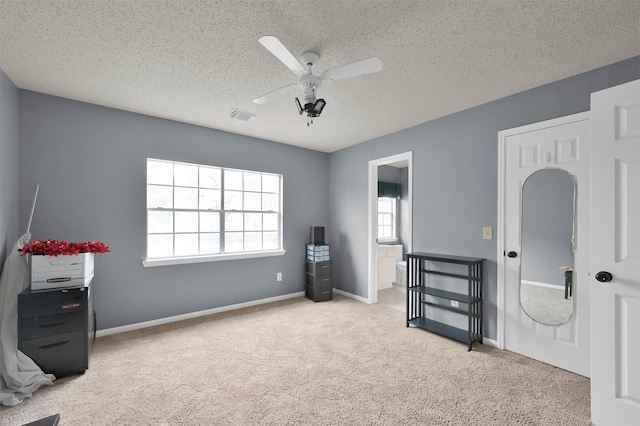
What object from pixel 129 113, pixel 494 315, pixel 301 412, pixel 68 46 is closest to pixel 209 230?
pixel 129 113

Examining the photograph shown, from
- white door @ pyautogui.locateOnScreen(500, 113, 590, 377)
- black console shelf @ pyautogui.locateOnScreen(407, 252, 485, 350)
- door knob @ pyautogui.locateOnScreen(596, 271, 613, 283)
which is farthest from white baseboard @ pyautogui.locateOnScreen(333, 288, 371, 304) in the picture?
door knob @ pyautogui.locateOnScreen(596, 271, 613, 283)

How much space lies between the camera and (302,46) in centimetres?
212

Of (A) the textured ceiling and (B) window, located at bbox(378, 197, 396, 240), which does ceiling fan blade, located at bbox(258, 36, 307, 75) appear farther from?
(B) window, located at bbox(378, 197, 396, 240)

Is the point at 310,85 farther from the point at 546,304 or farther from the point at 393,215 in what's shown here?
the point at 393,215

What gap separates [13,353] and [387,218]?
6337 mm

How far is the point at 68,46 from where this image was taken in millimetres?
2133

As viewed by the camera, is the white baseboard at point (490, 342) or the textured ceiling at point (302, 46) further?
the white baseboard at point (490, 342)

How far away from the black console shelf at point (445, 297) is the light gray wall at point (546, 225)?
1.53ft

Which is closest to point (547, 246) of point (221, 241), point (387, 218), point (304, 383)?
point (304, 383)

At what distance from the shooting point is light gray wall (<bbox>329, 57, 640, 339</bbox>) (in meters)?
2.58

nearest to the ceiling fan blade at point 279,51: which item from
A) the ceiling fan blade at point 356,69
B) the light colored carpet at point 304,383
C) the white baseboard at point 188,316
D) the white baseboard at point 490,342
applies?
the ceiling fan blade at point 356,69

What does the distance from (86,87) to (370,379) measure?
12.3 feet

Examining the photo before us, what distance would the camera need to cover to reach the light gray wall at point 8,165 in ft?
8.11

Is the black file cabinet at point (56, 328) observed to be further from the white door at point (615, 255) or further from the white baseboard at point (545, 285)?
the white baseboard at point (545, 285)
